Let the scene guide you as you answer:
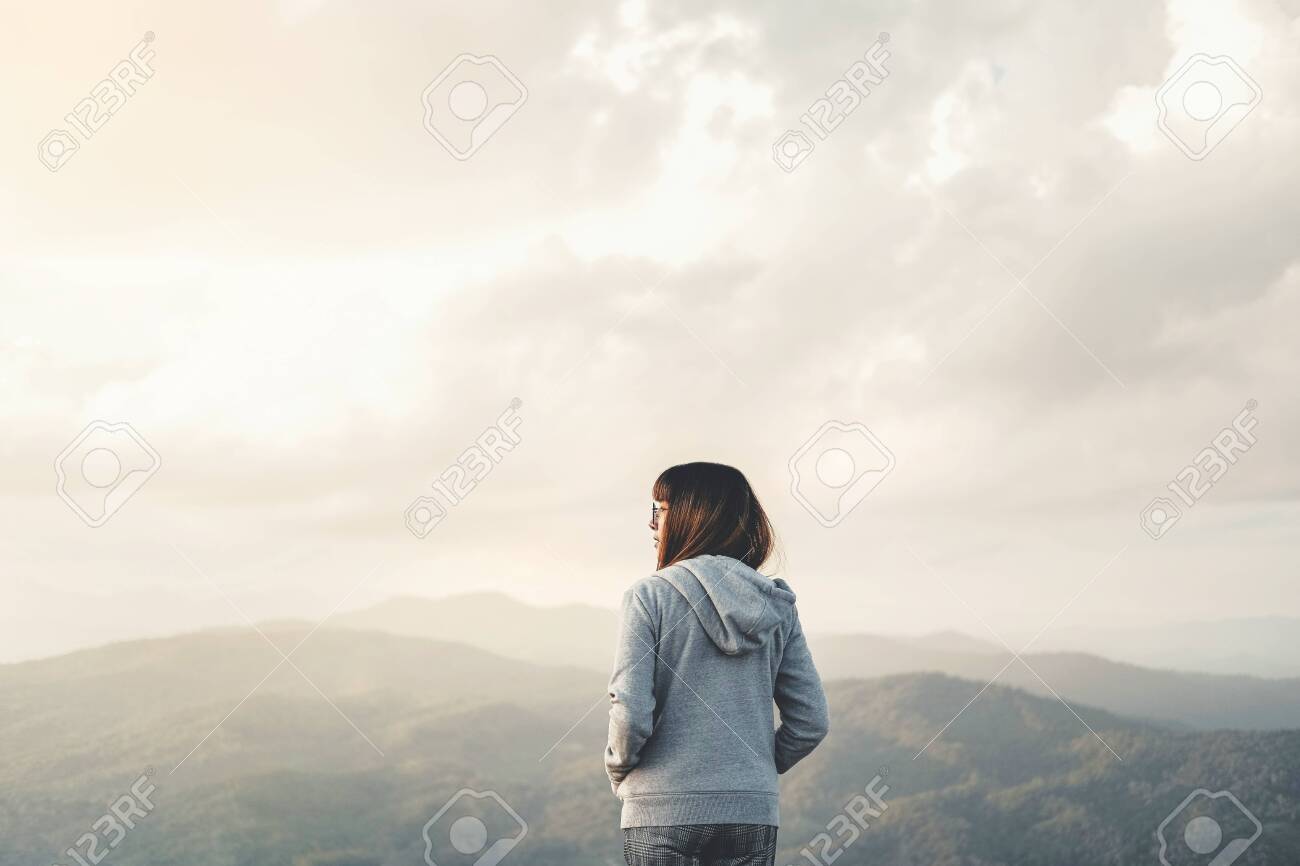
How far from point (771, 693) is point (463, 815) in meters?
71.8

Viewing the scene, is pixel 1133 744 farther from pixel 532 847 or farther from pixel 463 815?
pixel 463 815

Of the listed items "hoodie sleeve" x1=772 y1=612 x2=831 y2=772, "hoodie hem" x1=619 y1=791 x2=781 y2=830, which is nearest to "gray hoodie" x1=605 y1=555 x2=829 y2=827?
"hoodie hem" x1=619 y1=791 x2=781 y2=830

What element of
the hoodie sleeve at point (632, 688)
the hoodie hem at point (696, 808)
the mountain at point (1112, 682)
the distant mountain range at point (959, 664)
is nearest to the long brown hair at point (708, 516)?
the hoodie sleeve at point (632, 688)

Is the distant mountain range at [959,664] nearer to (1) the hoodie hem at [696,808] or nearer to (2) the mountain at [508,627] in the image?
(2) the mountain at [508,627]

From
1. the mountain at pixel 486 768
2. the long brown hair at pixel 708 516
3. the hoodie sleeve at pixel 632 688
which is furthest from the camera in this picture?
the mountain at pixel 486 768

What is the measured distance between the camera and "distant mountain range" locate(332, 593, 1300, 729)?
2074 inches

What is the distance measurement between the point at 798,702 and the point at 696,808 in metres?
0.59

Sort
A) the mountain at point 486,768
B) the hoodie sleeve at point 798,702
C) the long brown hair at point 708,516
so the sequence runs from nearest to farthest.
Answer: the long brown hair at point 708,516, the hoodie sleeve at point 798,702, the mountain at point 486,768

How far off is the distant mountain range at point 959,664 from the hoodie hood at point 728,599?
33.5 metres

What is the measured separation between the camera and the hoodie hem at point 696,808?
330 cm

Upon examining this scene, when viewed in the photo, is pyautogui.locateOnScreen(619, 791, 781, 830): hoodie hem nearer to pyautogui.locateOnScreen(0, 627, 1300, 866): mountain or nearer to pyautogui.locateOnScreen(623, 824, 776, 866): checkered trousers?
pyautogui.locateOnScreen(623, 824, 776, 866): checkered trousers

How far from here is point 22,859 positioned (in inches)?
2140

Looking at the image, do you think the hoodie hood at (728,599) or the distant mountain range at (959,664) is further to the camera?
the distant mountain range at (959,664)

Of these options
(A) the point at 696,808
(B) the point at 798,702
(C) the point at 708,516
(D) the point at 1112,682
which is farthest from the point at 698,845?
(D) the point at 1112,682
